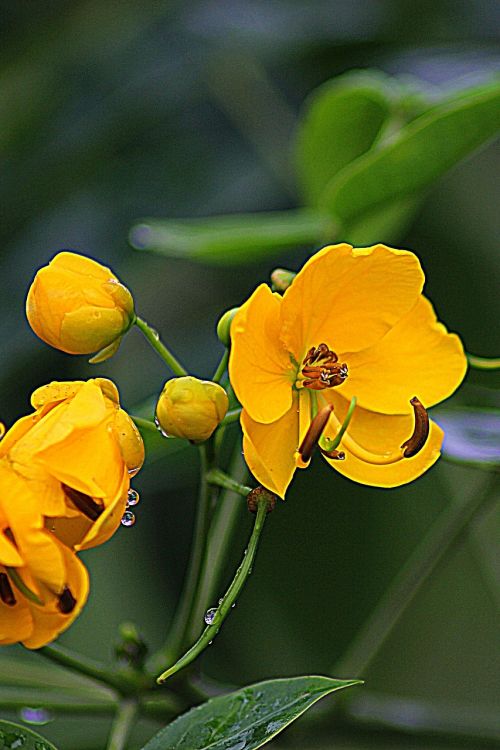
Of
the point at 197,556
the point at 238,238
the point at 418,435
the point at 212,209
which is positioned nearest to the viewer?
the point at 418,435

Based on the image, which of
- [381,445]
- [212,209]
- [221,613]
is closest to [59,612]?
[221,613]

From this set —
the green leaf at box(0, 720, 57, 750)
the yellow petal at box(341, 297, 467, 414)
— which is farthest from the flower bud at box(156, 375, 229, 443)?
the green leaf at box(0, 720, 57, 750)

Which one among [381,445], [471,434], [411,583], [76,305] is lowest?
[411,583]

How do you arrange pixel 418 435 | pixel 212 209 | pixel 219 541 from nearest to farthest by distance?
pixel 418 435, pixel 219 541, pixel 212 209

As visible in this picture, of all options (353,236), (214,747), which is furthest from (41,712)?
(353,236)

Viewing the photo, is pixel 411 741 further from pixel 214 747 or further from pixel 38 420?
→ pixel 38 420

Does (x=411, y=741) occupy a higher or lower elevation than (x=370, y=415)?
lower

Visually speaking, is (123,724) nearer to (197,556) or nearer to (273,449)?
(197,556)
